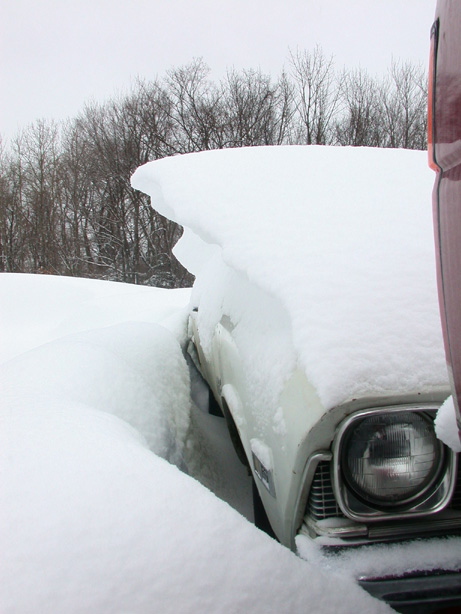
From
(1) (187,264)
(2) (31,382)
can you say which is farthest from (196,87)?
(2) (31,382)

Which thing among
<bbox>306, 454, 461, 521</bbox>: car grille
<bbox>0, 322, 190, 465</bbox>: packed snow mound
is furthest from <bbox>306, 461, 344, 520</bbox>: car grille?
<bbox>0, 322, 190, 465</bbox>: packed snow mound

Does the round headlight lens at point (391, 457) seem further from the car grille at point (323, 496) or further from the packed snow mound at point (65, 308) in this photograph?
the packed snow mound at point (65, 308)

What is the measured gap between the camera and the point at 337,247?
1.24 meters

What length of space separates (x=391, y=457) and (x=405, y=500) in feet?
0.33

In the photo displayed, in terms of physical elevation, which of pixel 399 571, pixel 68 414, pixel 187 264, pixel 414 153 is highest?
pixel 414 153

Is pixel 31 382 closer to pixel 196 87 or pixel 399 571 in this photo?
pixel 399 571

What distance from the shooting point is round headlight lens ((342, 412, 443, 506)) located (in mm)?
964

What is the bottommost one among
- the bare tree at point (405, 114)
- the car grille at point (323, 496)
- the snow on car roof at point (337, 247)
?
the car grille at point (323, 496)

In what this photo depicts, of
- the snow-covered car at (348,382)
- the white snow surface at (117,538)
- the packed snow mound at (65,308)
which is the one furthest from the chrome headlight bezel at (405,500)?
the packed snow mound at (65,308)

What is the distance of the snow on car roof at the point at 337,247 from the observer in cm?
97

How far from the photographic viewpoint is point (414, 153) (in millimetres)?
2084

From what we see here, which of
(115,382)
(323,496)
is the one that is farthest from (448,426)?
(115,382)

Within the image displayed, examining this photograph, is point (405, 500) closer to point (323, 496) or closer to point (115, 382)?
point (323, 496)

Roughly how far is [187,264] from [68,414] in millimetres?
2013
